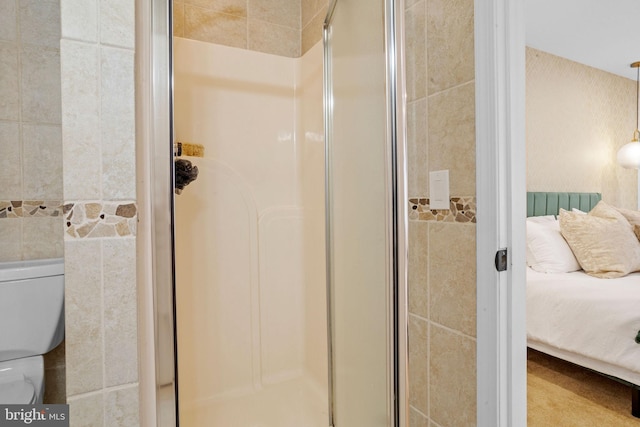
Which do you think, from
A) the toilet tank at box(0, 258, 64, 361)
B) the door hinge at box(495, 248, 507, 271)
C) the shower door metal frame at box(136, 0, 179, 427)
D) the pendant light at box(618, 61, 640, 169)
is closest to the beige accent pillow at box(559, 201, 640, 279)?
the pendant light at box(618, 61, 640, 169)

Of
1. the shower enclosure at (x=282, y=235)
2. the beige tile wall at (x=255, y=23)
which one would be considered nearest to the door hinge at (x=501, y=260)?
the shower enclosure at (x=282, y=235)

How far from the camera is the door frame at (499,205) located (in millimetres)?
762

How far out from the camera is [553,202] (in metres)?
2.81

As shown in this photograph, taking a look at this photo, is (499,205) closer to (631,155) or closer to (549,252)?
(549,252)

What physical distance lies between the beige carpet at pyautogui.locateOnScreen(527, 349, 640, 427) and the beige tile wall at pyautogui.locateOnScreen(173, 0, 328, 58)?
2.24 metres

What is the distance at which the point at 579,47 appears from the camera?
9.09ft

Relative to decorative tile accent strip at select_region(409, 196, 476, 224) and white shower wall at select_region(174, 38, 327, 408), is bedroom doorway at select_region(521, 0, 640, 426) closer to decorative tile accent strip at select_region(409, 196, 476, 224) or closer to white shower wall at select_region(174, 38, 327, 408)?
decorative tile accent strip at select_region(409, 196, 476, 224)

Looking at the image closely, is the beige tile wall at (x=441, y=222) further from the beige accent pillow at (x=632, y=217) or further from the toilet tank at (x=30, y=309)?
the beige accent pillow at (x=632, y=217)

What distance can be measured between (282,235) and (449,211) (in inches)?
46.9

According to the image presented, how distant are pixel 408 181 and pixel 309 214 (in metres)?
0.96

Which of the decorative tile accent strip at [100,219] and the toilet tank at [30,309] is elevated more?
the decorative tile accent strip at [100,219]

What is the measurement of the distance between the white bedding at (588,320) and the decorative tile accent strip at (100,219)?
84.9 inches

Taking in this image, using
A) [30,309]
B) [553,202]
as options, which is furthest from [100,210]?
[553,202]

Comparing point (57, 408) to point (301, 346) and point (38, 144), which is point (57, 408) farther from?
point (301, 346)
